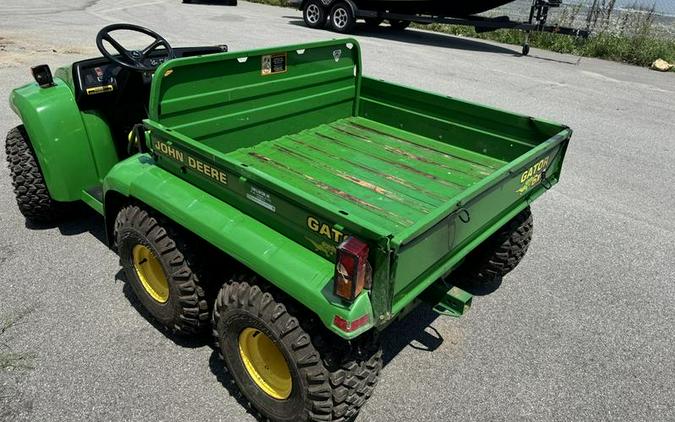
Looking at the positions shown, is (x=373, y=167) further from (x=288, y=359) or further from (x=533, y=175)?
(x=288, y=359)

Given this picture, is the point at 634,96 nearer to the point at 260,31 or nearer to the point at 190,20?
the point at 260,31

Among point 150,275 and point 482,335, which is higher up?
point 150,275

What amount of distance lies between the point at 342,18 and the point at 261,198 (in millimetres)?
12070

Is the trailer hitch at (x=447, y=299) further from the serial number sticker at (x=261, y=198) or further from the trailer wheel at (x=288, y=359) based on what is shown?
the serial number sticker at (x=261, y=198)

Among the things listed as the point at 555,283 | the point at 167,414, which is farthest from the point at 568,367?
the point at 167,414

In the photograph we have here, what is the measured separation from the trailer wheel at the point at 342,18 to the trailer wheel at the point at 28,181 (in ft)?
34.4

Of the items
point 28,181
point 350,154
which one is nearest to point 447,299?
point 350,154

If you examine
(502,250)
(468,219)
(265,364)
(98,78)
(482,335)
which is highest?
(98,78)

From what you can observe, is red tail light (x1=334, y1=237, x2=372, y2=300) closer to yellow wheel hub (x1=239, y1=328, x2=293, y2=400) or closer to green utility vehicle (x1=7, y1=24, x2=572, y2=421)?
green utility vehicle (x1=7, y1=24, x2=572, y2=421)

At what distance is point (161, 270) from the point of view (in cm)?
310

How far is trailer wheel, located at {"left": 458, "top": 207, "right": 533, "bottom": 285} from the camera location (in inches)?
137

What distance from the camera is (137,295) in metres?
3.21

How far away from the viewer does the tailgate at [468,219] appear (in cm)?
214

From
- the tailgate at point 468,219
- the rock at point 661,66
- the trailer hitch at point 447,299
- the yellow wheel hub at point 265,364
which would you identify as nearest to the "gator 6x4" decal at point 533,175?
the tailgate at point 468,219
